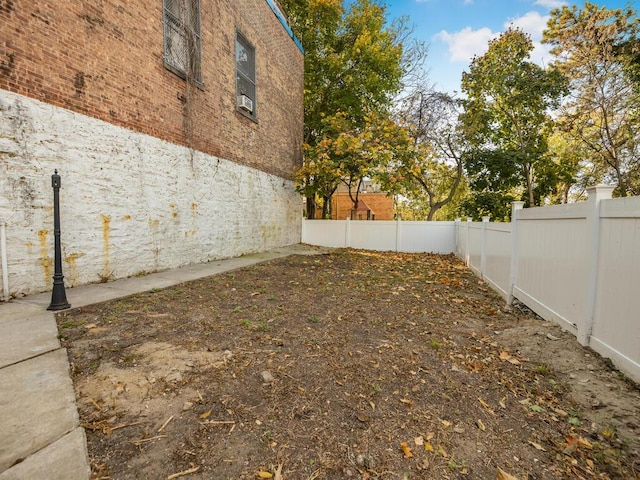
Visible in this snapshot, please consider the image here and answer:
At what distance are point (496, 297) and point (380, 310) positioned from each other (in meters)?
2.35

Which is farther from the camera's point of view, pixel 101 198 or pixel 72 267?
pixel 101 198

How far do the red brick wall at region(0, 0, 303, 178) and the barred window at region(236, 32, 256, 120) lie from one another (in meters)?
0.22

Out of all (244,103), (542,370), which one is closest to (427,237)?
(244,103)

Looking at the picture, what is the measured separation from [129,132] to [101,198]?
4.29ft

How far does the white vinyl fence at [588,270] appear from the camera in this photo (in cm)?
243

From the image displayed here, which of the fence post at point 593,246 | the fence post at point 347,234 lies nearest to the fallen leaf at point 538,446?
the fence post at point 593,246

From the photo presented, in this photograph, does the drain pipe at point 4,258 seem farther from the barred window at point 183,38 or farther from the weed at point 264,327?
the barred window at point 183,38

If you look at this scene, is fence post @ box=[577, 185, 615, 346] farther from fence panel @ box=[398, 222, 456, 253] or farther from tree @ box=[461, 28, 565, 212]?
tree @ box=[461, 28, 565, 212]

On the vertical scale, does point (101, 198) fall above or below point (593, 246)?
above

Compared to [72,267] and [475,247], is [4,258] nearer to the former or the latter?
[72,267]

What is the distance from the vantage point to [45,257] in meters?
4.48

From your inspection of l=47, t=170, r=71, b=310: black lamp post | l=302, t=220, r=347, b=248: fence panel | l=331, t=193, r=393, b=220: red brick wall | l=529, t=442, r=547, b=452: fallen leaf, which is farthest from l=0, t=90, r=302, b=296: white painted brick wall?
l=331, t=193, r=393, b=220: red brick wall

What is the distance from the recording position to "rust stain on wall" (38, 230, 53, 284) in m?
4.43

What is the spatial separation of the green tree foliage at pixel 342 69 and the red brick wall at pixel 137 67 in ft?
11.6
